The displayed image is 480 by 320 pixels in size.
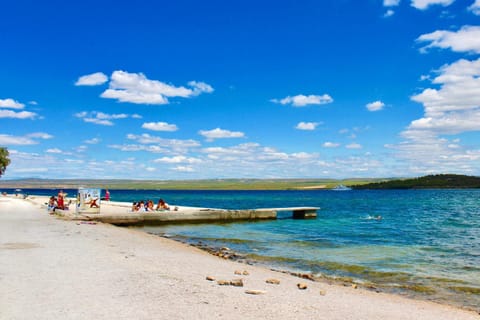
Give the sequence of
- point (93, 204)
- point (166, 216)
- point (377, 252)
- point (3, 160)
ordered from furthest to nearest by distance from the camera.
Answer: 1. point (3, 160)
2. point (166, 216)
3. point (93, 204)
4. point (377, 252)

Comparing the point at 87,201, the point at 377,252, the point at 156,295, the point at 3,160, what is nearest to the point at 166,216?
the point at 87,201

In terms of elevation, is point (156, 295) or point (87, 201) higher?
point (87, 201)

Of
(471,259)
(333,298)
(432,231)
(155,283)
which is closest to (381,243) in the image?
(471,259)

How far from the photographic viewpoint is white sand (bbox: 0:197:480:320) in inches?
366

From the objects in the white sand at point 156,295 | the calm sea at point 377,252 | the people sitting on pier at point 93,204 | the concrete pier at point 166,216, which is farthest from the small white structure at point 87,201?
the white sand at point 156,295

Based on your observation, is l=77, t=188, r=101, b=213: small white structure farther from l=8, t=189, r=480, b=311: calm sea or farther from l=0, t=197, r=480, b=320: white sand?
l=0, t=197, r=480, b=320: white sand

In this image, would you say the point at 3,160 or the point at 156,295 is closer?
the point at 156,295

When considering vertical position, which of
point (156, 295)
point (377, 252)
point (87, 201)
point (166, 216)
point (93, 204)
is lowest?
point (377, 252)

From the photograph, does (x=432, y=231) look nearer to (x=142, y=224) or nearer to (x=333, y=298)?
(x=142, y=224)

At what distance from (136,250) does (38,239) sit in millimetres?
5033

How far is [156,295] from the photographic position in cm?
1076

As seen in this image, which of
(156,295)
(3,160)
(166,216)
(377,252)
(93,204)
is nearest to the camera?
(156,295)

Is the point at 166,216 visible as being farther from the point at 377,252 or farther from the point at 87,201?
the point at 377,252

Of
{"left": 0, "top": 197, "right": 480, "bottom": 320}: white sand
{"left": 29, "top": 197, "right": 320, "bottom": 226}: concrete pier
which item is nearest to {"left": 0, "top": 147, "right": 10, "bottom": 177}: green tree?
{"left": 29, "top": 197, "right": 320, "bottom": 226}: concrete pier
